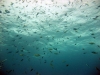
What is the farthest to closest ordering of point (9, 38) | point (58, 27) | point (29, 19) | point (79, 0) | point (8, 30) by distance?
point (9, 38), point (8, 30), point (58, 27), point (29, 19), point (79, 0)

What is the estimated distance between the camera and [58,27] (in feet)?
73.7

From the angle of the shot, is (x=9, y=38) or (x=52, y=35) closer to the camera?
(x=52, y=35)

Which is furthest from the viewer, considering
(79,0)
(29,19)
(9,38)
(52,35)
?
(9,38)

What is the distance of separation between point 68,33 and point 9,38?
14294 mm

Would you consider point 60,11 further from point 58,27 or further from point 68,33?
point 68,33

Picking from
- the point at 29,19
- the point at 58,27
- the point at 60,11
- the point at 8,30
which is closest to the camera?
the point at 60,11

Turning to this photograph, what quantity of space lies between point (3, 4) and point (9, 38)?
12994 mm

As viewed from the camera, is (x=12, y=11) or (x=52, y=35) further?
(x=52, y=35)

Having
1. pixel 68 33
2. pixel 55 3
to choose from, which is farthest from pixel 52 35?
pixel 55 3

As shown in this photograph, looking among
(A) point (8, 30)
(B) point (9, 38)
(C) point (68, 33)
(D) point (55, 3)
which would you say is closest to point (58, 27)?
(C) point (68, 33)

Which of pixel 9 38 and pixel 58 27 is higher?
pixel 58 27

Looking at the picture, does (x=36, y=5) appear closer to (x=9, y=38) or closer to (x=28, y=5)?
(x=28, y=5)

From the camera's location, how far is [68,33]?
2472cm

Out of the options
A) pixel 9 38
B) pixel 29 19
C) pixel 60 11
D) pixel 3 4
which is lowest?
pixel 9 38
